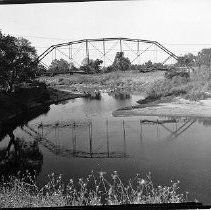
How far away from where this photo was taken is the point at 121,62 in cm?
1023

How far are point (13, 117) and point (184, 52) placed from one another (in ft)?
26.9

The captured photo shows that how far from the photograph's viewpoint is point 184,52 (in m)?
9.57

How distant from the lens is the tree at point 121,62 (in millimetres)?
9852

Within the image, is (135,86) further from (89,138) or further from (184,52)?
(184,52)

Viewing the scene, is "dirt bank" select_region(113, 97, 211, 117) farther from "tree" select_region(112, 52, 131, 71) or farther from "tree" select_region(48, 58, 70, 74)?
"tree" select_region(48, 58, 70, 74)

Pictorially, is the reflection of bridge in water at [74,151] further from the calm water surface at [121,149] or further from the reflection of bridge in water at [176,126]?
the reflection of bridge in water at [176,126]

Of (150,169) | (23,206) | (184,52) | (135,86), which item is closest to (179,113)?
(135,86)

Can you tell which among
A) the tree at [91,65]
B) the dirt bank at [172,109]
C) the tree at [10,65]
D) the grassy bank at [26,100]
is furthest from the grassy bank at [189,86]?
the tree at [10,65]

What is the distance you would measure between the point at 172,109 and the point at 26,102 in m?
7.00

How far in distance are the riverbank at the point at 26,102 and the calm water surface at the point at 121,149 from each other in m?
0.54

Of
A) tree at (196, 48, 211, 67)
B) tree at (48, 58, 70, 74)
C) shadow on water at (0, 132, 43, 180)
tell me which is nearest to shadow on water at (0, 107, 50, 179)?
shadow on water at (0, 132, 43, 180)

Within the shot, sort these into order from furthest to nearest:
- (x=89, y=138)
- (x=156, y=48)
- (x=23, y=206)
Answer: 1. (x=89, y=138)
2. (x=156, y=48)
3. (x=23, y=206)

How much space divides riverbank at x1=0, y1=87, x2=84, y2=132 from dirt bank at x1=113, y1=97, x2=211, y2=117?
313 centimetres

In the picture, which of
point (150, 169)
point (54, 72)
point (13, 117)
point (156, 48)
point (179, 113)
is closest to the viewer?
point (156, 48)
